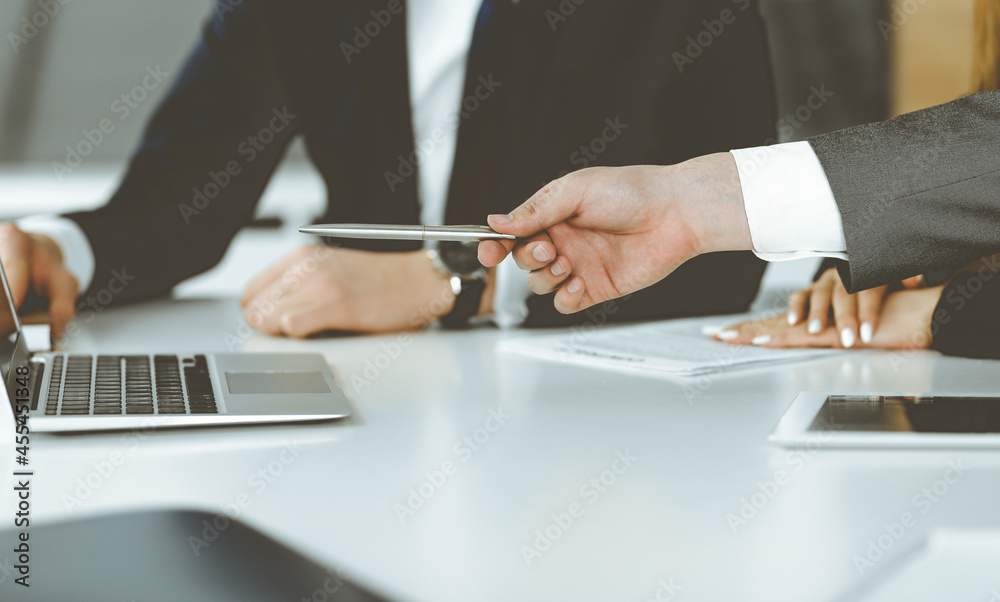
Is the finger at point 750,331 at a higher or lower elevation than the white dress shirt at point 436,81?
lower

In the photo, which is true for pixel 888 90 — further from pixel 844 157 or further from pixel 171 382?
pixel 171 382

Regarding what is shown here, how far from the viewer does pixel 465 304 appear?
1.06 m

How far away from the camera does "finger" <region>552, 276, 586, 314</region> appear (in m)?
0.79

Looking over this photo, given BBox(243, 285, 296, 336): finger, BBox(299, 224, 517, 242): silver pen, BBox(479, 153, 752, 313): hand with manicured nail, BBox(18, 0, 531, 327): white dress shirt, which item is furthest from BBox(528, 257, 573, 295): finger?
BBox(18, 0, 531, 327): white dress shirt

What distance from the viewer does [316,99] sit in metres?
1.55

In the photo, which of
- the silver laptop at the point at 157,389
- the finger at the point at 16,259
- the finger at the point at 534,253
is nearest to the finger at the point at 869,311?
the finger at the point at 534,253

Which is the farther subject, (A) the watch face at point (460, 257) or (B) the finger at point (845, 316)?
(A) the watch face at point (460, 257)

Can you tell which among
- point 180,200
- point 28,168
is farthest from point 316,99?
point 28,168

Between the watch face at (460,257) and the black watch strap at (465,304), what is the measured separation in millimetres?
16

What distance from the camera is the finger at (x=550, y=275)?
781 mm

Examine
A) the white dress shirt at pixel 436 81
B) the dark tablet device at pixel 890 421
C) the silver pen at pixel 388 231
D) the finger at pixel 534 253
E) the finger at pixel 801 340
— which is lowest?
the finger at pixel 801 340

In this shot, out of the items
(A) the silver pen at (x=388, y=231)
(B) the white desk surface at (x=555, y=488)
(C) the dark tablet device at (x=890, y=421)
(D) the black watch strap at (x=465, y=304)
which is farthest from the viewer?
(D) the black watch strap at (x=465, y=304)

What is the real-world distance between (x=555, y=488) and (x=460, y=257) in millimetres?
644

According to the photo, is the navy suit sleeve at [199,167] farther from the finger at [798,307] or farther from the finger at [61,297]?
the finger at [798,307]
